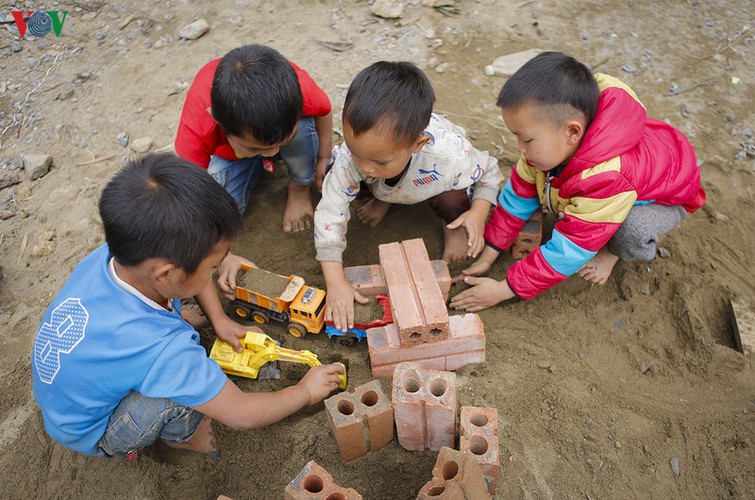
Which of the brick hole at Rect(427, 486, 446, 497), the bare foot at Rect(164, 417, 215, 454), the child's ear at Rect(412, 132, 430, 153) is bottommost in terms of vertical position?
the bare foot at Rect(164, 417, 215, 454)

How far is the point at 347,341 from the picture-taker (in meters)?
3.08

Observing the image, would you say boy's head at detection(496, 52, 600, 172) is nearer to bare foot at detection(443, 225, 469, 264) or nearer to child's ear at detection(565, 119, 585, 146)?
child's ear at detection(565, 119, 585, 146)

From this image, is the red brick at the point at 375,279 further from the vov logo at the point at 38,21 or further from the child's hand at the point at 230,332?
the vov logo at the point at 38,21

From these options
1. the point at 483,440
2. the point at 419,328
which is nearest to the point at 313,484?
the point at 483,440

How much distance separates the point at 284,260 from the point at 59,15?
4335mm

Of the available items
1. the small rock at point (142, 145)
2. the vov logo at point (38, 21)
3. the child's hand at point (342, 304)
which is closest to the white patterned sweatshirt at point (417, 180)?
the child's hand at point (342, 304)

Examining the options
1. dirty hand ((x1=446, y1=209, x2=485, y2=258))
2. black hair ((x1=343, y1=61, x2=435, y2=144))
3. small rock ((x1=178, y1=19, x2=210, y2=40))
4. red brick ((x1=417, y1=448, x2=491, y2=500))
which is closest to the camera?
red brick ((x1=417, y1=448, x2=491, y2=500))

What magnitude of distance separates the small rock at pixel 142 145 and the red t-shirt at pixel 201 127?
1.12m

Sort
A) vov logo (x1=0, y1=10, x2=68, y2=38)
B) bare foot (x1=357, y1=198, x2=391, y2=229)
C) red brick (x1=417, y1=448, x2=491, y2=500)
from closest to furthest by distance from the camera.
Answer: red brick (x1=417, y1=448, x2=491, y2=500), bare foot (x1=357, y1=198, x2=391, y2=229), vov logo (x1=0, y1=10, x2=68, y2=38)

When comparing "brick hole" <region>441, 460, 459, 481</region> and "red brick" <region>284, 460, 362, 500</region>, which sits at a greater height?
"brick hole" <region>441, 460, 459, 481</region>

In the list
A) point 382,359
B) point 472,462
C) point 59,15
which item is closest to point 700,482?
point 472,462

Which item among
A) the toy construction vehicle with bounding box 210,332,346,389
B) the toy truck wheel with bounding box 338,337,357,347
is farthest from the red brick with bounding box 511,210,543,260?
the toy construction vehicle with bounding box 210,332,346,389

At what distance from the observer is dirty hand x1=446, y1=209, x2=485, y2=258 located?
3334 mm

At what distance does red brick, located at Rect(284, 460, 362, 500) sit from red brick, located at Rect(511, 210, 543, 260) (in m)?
2.08
